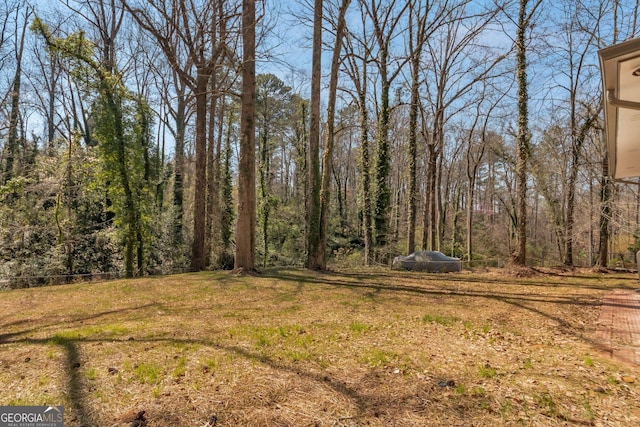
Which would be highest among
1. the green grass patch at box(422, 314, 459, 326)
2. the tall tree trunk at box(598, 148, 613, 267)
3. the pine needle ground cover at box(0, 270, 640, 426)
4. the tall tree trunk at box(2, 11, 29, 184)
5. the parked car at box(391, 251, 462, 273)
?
the tall tree trunk at box(2, 11, 29, 184)

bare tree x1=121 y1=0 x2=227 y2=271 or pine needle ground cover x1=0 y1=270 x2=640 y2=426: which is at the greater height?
bare tree x1=121 y1=0 x2=227 y2=271

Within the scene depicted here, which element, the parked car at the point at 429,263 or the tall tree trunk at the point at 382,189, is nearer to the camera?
the parked car at the point at 429,263

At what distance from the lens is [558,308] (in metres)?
6.00

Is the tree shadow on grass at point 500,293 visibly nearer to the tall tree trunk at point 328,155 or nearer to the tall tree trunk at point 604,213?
the tall tree trunk at point 328,155

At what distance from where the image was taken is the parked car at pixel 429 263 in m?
13.6

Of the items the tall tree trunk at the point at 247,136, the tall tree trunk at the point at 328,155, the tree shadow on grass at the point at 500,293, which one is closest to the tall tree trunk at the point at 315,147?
the tall tree trunk at the point at 328,155

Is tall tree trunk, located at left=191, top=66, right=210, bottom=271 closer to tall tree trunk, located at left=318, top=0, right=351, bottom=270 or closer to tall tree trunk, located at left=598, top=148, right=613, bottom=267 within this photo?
tall tree trunk, located at left=318, top=0, right=351, bottom=270

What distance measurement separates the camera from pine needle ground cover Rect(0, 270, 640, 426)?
8.40 ft

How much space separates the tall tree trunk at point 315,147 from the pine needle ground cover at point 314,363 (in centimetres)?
399

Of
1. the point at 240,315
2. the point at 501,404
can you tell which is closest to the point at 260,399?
the point at 501,404

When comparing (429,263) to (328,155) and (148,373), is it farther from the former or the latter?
(148,373)

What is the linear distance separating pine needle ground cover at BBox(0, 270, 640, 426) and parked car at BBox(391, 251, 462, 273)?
692cm

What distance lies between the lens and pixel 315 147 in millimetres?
10375

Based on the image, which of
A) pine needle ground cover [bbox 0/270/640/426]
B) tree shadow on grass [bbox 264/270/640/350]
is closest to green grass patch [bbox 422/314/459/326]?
pine needle ground cover [bbox 0/270/640/426]
